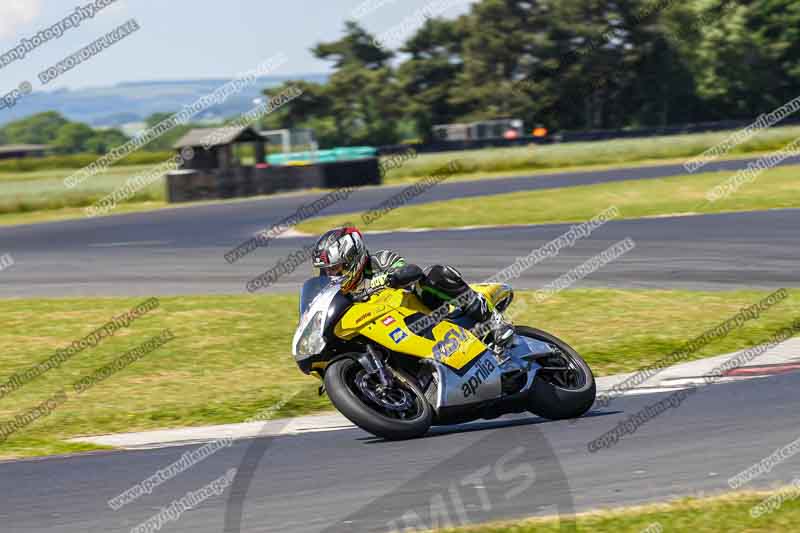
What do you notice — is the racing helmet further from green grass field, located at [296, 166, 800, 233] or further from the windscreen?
green grass field, located at [296, 166, 800, 233]

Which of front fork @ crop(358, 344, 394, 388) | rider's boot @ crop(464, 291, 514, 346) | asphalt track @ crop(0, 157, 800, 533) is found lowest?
asphalt track @ crop(0, 157, 800, 533)

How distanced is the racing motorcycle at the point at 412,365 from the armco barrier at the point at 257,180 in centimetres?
3245

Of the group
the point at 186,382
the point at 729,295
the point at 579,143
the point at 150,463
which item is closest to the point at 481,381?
the point at 150,463

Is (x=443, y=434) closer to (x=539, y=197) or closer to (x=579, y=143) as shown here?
(x=539, y=197)

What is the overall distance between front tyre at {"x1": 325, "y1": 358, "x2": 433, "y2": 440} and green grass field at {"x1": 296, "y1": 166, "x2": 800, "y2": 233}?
19.3 m

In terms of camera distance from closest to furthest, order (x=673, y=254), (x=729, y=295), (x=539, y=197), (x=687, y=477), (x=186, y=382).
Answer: (x=687, y=477) → (x=186, y=382) → (x=729, y=295) → (x=673, y=254) → (x=539, y=197)

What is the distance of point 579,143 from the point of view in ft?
182

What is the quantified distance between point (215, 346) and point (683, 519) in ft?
27.7

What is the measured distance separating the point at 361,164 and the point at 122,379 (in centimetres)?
3058

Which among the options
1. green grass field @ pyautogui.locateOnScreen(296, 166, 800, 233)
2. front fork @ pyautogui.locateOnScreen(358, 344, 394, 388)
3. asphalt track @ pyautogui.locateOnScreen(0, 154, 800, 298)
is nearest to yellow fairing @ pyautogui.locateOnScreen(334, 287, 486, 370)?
front fork @ pyautogui.locateOnScreen(358, 344, 394, 388)

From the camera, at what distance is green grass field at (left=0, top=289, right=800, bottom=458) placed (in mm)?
10688

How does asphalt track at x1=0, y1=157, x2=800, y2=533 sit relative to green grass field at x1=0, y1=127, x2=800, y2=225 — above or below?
above

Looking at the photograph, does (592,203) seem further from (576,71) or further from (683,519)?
(576,71)

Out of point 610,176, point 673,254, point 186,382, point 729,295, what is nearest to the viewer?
point 186,382
